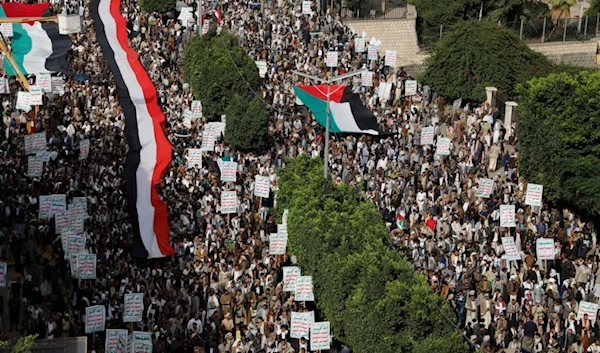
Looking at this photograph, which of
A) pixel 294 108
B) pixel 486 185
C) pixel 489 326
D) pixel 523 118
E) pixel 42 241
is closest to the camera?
pixel 489 326

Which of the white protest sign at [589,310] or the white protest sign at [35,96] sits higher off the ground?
the white protest sign at [35,96]

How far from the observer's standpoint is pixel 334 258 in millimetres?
33094

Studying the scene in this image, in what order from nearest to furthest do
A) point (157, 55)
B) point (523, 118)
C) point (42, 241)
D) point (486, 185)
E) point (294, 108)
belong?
point (42, 241) < point (486, 185) < point (523, 118) < point (294, 108) < point (157, 55)

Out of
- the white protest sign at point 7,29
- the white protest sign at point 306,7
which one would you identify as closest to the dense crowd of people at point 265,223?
the white protest sign at point 7,29

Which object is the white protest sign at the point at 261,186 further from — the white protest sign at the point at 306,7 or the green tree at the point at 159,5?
the green tree at the point at 159,5

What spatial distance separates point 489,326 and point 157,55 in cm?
2302

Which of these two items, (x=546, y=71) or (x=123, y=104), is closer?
(x=123, y=104)

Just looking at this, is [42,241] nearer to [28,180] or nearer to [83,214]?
[83,214]

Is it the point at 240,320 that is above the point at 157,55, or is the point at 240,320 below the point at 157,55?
below

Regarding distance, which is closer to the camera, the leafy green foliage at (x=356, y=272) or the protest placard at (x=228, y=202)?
the leafy green foliage at (x=356, y=272)

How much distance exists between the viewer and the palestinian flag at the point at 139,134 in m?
37.9

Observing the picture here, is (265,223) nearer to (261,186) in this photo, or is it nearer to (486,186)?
(261,186)

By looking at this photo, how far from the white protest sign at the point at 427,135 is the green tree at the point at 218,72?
6649 millimetres

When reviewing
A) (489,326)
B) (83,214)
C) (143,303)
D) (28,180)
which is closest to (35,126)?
(28,180)
